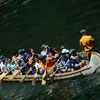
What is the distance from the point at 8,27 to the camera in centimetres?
3284

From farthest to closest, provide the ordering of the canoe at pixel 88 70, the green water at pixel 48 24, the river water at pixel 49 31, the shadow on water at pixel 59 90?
the green water at pixel 48 24
the river water at pixel 49 31
the canoe at pixel 88 70
the shadow on water at pixel 59 90

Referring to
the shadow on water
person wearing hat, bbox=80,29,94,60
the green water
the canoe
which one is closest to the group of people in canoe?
person wearing hat, bbox=80,29,94,60

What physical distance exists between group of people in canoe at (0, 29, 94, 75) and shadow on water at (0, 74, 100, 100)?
3.08 ft

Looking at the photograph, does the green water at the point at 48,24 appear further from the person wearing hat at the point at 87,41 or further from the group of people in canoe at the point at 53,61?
the person wearing hat at the point at 87,41

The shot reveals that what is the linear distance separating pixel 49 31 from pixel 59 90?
34.4 feet

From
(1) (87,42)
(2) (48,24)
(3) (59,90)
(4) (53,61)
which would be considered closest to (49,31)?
(2) (48,24)

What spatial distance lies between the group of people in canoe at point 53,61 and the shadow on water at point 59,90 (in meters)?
0.94

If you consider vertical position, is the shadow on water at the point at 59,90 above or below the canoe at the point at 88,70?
below

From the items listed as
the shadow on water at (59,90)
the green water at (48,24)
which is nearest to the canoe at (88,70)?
the shadow on water at (59,90)

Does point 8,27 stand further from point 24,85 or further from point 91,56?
point 91,56

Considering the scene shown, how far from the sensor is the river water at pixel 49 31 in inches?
715

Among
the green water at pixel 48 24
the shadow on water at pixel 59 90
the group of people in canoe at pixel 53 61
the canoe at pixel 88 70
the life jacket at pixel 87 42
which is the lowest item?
the shadow on water at pixel 59 90

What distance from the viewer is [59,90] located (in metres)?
18.6

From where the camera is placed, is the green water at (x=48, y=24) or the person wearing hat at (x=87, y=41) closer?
the person wearing hat at (x=87, y=41)
